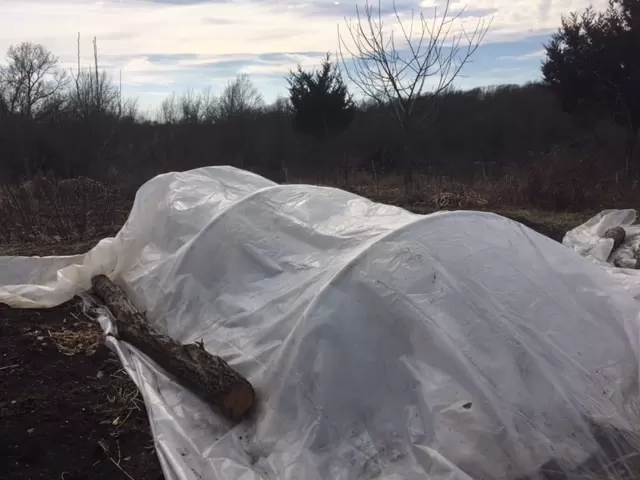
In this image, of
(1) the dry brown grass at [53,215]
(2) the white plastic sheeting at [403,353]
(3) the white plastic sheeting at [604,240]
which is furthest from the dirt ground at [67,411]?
(1) the dry brown grass at [53,215]

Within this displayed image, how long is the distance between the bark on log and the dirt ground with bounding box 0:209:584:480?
0.70 ft

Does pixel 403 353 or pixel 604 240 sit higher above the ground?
pixel 403 353

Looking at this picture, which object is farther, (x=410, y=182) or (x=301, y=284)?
(x=410, y=182)

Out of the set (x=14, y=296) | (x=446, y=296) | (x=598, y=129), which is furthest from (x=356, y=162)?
(x=446, y=296)

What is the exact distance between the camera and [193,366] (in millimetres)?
3369

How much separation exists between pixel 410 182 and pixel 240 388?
968 cm

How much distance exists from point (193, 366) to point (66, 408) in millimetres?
720

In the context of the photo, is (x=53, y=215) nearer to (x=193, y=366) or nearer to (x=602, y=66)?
(x=193, y=366)

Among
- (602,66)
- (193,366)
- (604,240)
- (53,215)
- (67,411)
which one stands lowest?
(67,411)

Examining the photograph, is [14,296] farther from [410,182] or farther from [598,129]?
[598,129]

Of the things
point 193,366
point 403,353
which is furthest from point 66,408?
point 403,353

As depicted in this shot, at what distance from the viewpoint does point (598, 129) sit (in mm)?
20844

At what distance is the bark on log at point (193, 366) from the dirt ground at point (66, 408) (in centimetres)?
21

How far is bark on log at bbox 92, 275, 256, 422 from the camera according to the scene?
312cm
